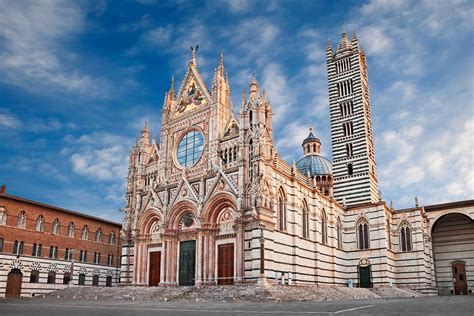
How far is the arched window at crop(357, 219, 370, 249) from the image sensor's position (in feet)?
144

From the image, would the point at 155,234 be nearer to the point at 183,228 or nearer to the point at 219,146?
the point at 183,228

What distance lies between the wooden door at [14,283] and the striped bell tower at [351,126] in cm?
3355

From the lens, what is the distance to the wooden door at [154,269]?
37.7 m

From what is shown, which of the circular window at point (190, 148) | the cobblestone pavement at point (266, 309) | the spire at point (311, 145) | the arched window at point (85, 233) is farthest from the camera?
the spire at point (311, 145)

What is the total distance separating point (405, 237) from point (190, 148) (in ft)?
80.1

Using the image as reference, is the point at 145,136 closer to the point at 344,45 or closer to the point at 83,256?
the point at 83,256

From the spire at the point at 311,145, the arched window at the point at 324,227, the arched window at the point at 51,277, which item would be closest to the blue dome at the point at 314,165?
the spire at the point at 311,145

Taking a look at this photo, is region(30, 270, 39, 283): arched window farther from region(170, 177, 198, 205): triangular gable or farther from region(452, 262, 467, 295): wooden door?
region(452, 262, 467, 295): wooden door

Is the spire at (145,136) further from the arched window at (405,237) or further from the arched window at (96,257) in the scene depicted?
the arched window at (405,237)

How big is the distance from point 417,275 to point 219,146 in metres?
24.3

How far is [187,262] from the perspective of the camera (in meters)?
35.8

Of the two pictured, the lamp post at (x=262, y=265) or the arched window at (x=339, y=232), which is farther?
Answer: the arched window at (x=339, y=232)

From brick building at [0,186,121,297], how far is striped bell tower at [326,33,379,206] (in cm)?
2757

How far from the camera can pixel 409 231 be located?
4481 cm
